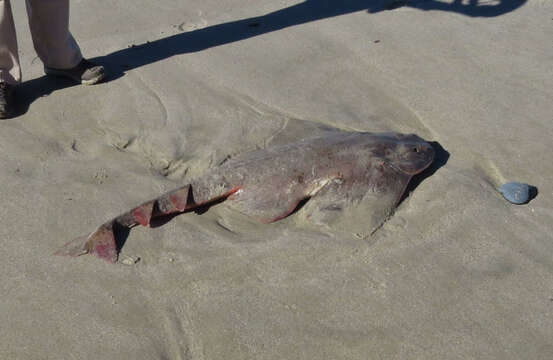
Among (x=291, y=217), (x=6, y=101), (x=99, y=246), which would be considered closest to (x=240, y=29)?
(x=6, y=101)

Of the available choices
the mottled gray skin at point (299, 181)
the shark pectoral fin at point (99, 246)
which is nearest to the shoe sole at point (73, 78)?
the mottled gray skin at point (299, 181)

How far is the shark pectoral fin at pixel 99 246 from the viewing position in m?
3.61

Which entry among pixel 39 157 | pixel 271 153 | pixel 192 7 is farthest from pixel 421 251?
pixel 192 7

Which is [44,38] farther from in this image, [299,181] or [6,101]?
[299,181]

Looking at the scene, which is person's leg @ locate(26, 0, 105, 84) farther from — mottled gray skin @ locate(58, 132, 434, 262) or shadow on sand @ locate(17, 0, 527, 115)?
mottled gray skin @ locate(58, 132, 434, 262)

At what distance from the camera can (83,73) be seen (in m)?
5.44

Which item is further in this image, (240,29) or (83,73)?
(240,29)

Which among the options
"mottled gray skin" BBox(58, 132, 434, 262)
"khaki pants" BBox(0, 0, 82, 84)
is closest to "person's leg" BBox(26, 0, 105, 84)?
"khaki pants" BBox(0, 0, 82, 84)

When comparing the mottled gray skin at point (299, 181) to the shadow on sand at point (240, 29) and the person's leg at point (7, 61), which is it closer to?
the person's leg at point (7, 61)

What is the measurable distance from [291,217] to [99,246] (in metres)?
1.35

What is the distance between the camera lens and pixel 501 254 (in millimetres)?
3752

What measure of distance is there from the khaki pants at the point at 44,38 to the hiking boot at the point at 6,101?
5.7 inches

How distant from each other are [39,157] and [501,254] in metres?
3.63

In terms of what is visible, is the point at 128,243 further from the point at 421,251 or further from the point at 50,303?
the point at 421,251
